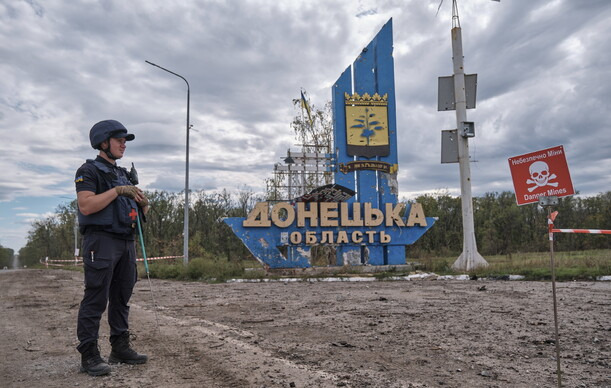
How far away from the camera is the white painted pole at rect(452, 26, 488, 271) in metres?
15.5

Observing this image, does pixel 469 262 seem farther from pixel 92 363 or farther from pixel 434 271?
pixel 92 363

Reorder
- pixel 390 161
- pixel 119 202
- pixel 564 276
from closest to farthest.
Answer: pixel 119 202 < pixel 564 276 < pixel 390 161

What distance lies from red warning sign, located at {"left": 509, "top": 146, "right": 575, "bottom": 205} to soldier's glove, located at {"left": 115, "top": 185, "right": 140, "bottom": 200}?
367cm

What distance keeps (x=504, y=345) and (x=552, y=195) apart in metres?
1.57

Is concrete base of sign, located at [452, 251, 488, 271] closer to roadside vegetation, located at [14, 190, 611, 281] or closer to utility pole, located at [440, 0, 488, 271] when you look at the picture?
utility pole, located at [440, 0, 488, 271]

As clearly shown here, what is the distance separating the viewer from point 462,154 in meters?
16.0

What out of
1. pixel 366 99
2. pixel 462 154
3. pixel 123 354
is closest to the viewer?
pixel 123 354

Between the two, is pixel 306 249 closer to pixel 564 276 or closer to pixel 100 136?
pixel 564 276

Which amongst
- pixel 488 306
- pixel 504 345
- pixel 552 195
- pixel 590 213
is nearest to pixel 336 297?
pixel 488 306

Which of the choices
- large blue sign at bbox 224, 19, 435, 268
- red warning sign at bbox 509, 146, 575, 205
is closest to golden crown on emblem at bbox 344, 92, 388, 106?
large blue sign at bbox 224, 19, 435, 268

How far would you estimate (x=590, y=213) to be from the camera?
145ft

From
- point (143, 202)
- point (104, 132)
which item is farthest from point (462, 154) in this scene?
point (104, 132)

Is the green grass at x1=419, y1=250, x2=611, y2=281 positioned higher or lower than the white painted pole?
lower

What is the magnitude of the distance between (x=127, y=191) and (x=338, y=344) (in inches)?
99.1
